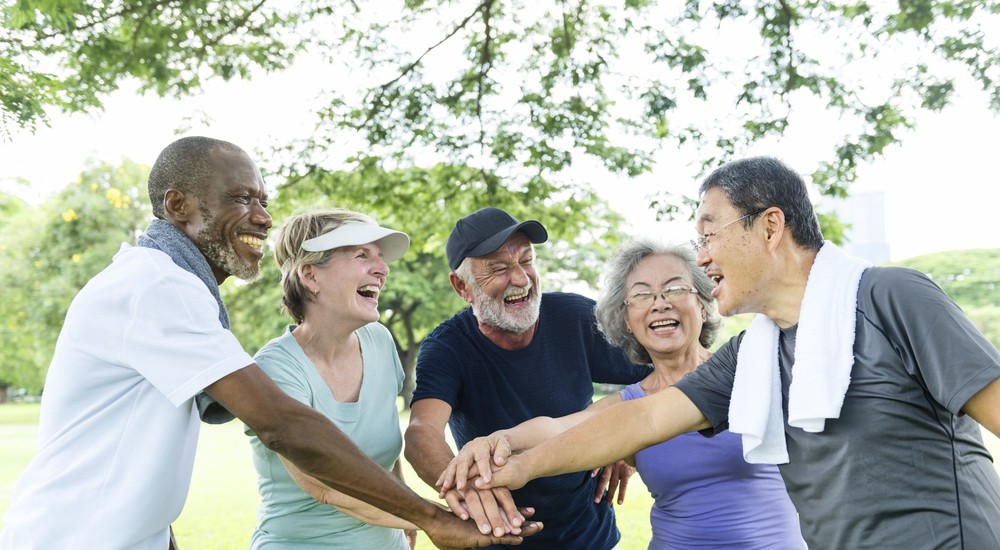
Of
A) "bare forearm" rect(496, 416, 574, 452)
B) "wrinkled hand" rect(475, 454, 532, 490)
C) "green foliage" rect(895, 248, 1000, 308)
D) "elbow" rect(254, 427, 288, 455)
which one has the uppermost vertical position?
"elbow" rect(254, 427, 288, 455)

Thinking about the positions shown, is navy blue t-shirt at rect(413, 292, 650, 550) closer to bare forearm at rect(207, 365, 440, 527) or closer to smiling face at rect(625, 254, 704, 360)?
smiling face at rect(625, 254, 704, 360)

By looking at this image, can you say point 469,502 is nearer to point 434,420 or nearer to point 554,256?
point 434,420

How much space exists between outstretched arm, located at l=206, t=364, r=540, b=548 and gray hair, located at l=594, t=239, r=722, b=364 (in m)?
1.17

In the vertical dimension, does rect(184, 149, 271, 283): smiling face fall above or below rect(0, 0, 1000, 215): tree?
below

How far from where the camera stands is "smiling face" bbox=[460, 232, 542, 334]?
3674mm

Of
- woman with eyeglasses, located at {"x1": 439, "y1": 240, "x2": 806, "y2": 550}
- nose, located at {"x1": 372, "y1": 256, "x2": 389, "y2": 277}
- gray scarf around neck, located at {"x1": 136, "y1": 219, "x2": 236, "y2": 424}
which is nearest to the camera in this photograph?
gray scarf around neck, located at {"x1": 136, "y1": 219, "x2": 236, "y2": 424}

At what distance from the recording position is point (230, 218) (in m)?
2.74

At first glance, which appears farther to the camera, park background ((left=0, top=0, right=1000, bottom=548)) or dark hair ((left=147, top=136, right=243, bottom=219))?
park background ((left=0, top=0, right=1000, bottom=548))

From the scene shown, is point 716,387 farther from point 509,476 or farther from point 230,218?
point 230,218

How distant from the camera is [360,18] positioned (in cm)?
939

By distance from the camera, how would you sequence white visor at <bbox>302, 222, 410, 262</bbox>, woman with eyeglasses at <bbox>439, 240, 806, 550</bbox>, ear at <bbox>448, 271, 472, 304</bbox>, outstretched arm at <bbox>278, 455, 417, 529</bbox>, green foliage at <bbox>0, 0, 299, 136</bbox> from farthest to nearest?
1. green foliage at <bbox>0, 0, 299, 136</bbox>
2. ear at <bbox>448, 271, 472, 304</bbox>
3. white visor at <bbox>302, 222, 410, 262</bbox>
4. woman with eyeglasses at <bbox>439, 240, 806, 550</bbox>
5. outstretched arm at <bbox>278, 455, 417, 529</bbox>

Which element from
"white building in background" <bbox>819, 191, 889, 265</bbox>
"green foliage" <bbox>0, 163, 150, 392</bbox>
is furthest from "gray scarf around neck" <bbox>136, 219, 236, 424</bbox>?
"white building in background" <bbox>819, 191, 889, 265</bbox>

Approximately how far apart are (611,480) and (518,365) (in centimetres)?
63

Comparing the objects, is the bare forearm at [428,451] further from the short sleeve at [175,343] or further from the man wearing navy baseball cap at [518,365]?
the short sleeve at [175,343]
